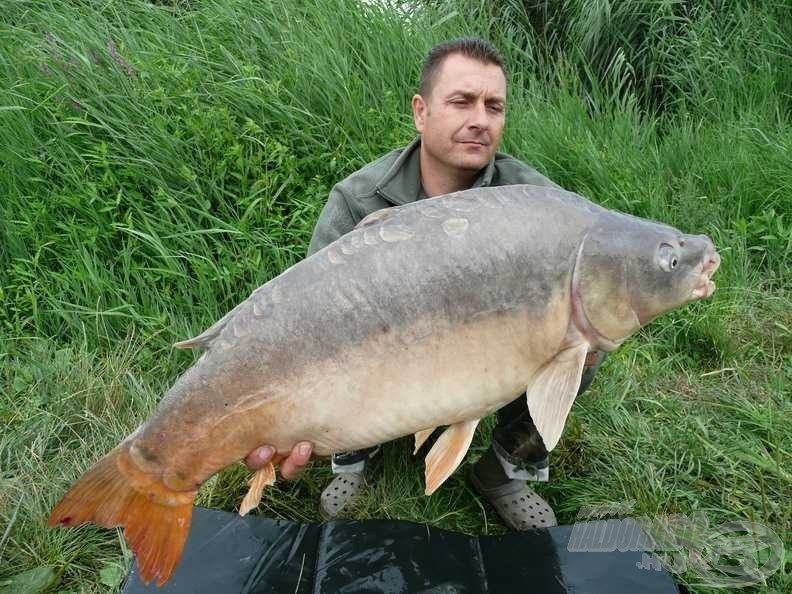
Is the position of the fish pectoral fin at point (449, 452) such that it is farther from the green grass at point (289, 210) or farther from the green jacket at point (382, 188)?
the green jacket at point (382, 188)

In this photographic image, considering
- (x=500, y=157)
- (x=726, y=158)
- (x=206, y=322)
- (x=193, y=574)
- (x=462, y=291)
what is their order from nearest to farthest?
(x=462, y=291) < (x=193, y=574) < (x=500, y=157) < (x=206, y=322) < (x=726, y=158)

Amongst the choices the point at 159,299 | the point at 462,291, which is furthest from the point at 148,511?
the point at 159,299

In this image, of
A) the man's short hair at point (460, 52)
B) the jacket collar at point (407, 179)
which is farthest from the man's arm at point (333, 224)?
the man's short hair at point (460, 52)

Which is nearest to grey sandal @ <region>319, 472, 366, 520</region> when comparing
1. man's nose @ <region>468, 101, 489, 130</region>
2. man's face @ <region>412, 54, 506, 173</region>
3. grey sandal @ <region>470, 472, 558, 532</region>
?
grey sandal @ <region>470, 472, 558, 532</region>

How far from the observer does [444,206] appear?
1.43m

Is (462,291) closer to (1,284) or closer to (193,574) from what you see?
(193,574)

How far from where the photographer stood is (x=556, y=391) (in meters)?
1.42

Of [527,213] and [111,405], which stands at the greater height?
[527,213]

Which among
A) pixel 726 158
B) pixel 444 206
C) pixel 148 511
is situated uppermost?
pixel 444 206

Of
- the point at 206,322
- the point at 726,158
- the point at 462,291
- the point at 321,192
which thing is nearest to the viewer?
the point at 462,291

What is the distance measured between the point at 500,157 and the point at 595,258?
3.06 feet

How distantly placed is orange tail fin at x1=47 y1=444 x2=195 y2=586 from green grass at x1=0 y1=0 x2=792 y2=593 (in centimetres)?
52
